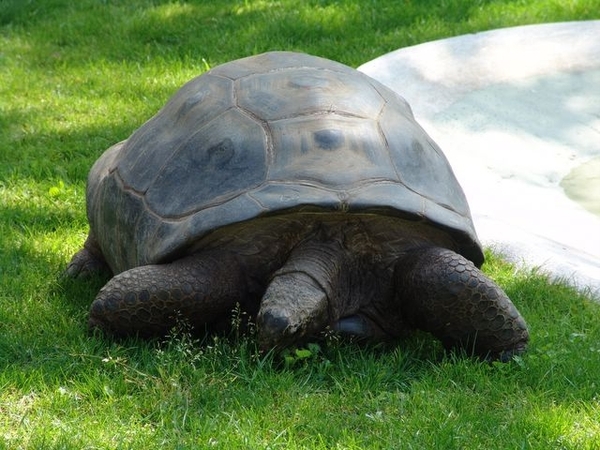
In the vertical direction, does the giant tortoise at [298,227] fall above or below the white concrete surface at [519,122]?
above

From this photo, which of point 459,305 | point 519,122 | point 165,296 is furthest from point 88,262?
point 519,122

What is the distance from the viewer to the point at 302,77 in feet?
13.6

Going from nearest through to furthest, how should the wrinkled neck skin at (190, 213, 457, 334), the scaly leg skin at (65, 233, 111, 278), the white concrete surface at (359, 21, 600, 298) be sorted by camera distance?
the wrinkled neck skin at (190, 213, 457, 334) → the scaly leg skin at (65, 233, 111, 278) → the white concrete surface at (359, 21, 600, 298)

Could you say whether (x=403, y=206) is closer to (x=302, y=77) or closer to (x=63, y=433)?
(x=302, y=77)

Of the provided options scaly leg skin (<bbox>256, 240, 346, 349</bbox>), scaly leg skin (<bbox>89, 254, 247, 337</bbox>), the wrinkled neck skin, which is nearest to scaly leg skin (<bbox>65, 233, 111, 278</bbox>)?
scaly leg skin (<bbox>89, 254, 247, 337</bbox>)

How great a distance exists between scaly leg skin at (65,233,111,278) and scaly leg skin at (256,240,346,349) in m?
1.06

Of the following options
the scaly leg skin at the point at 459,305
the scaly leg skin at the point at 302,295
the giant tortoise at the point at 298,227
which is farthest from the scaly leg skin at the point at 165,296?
the scaly leg skin at the point at 459,305

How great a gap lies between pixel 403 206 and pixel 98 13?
519 centimetres

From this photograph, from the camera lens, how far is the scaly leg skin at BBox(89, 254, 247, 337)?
3.70 m

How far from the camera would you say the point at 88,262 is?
4.54 meters

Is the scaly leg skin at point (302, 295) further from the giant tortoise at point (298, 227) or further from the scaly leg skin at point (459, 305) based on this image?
the scaly leg skin at point (459, 305)

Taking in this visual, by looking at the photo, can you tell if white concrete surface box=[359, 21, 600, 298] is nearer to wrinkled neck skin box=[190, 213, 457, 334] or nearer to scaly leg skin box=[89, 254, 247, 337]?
wrinkled neck skin box=[190, 213, 457, 334]

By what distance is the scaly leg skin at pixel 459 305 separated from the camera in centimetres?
370

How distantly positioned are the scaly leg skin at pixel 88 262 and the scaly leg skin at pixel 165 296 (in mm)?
689
